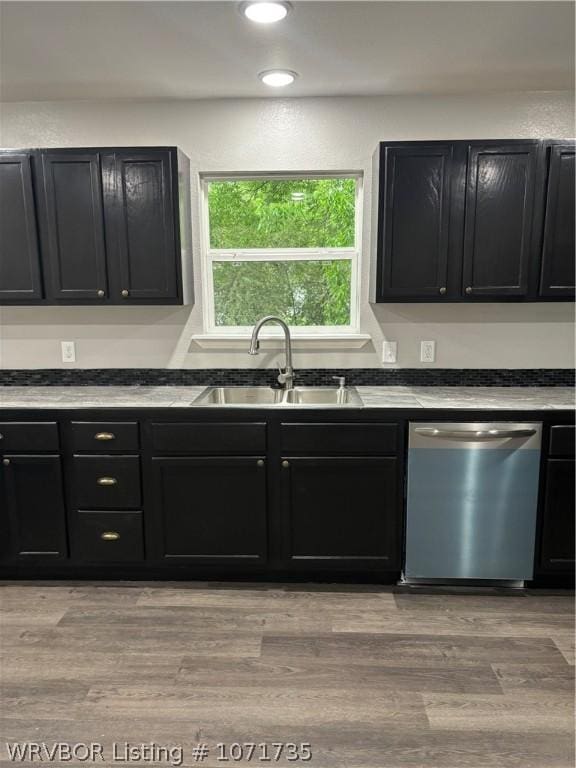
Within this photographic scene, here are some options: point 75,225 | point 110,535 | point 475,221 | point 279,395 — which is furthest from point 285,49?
point 110,535

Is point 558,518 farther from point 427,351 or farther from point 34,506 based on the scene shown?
point 34,506

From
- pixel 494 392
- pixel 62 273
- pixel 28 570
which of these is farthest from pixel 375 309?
pixel 28 570

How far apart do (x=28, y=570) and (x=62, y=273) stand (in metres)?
1.53

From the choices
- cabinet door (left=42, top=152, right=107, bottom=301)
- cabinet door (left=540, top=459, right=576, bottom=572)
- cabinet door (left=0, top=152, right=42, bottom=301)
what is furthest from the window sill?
cabinet door (left=540, top=459, right=576, bottom=572)

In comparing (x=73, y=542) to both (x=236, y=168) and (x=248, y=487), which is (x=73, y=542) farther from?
(x=236, y=168)

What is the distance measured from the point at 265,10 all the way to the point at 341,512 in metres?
2.07

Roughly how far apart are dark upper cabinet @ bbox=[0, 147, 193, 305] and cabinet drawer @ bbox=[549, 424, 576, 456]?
1917 millimetres

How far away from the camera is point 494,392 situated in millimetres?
2758

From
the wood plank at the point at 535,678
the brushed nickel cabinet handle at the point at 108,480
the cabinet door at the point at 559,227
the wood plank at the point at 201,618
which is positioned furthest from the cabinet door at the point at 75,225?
the wood plank at the point at 535,678

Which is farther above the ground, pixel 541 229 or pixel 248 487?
pixel 541 229

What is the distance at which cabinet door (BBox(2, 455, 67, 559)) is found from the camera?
2.50 m

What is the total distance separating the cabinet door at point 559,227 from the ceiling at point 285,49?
0.43 meters

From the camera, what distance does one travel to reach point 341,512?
248 cm

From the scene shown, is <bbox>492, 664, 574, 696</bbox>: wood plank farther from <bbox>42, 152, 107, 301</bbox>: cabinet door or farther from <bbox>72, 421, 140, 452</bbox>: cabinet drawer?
<bbox>42, 152, 107, 301</bbox>: cabinet door
